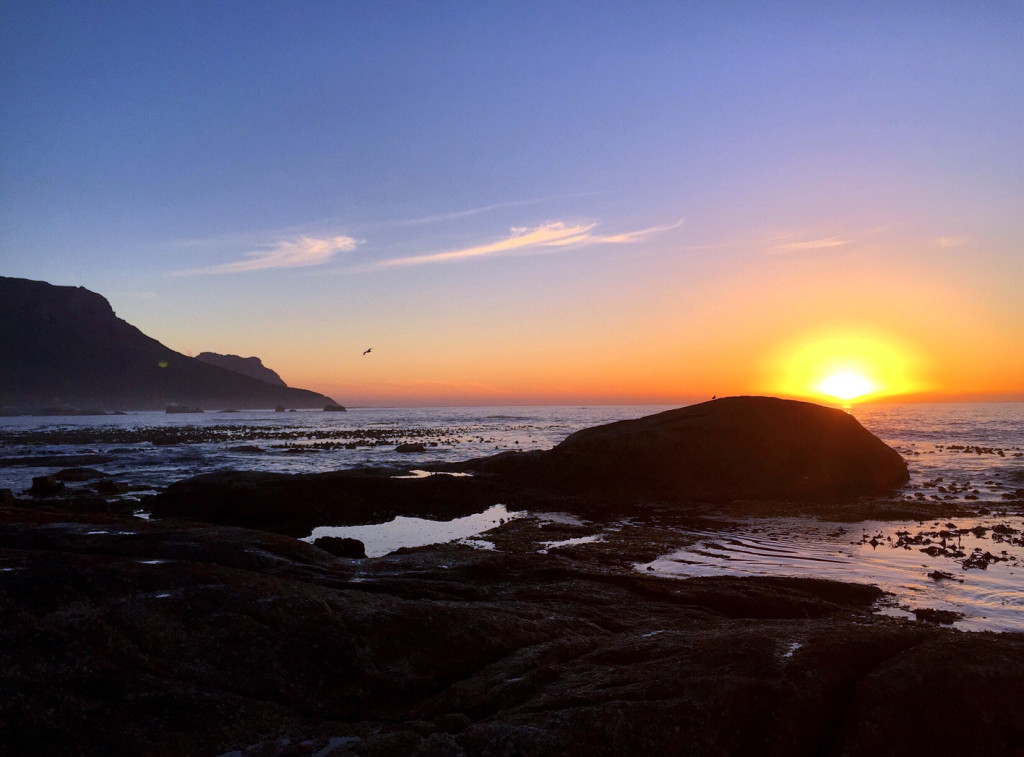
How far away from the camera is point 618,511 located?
2672cm

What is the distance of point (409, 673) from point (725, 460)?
27.5 metres

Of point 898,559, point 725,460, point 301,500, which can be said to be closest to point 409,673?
point 898,559

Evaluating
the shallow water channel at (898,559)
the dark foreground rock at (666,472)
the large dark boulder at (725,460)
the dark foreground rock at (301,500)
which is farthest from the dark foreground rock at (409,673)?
the large dark boulder at (725,460)

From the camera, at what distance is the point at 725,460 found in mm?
32094

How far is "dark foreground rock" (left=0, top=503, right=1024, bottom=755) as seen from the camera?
5.76 meters

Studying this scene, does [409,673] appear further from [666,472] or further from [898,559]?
[666,472]

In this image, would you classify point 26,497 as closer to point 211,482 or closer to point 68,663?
point 211,482

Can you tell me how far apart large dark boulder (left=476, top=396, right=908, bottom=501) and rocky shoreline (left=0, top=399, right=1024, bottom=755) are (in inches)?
802

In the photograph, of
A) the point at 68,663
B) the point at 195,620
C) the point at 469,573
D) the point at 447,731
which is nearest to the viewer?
the point at 447,731

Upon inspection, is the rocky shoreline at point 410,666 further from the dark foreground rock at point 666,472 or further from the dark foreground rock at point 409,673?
the dark foreground rock at point 666,472

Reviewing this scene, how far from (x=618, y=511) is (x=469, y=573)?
15.4 m

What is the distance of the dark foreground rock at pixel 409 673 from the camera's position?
5.76 meters

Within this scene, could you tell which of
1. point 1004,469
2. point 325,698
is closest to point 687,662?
point 325,698

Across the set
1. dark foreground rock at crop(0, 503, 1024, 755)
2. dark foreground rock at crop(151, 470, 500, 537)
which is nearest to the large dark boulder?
dark foreground rock at crop(151, 470, 500, 537)
